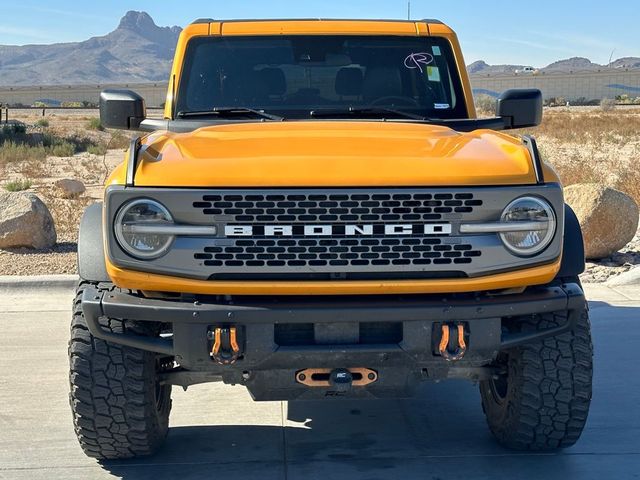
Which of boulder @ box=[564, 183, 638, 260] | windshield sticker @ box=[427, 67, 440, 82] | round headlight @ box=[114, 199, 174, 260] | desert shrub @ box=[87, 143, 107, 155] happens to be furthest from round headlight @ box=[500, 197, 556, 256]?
desert shrub @ box=[87, 143, 107, 155]

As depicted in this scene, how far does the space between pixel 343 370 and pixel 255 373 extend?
0.35 meters

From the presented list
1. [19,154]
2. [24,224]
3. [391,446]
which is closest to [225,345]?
[391,446]

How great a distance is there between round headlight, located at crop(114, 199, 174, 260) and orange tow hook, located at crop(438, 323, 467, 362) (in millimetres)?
1101

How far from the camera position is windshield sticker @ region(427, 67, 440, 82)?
5.64 m

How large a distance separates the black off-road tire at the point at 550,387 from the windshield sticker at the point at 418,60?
1.91 m

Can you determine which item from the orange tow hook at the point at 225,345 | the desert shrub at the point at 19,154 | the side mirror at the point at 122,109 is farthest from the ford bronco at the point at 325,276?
the desert shrub at the point at 19,154

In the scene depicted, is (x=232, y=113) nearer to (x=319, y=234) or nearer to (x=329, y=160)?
(x=329, y=160)

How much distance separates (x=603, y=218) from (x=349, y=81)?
174 inches

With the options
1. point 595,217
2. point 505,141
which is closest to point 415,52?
point 505,141

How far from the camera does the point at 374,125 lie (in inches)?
189

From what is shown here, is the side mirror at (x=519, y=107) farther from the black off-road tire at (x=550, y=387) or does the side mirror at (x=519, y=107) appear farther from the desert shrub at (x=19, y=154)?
the desert shrub at (x=19, y=154)

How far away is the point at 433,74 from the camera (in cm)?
567

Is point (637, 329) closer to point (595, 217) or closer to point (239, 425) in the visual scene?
point (595, 217)

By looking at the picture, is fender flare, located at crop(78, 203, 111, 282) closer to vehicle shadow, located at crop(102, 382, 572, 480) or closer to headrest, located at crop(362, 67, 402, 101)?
vehicle shadow, located at crop(102, 382, 572, 480)
